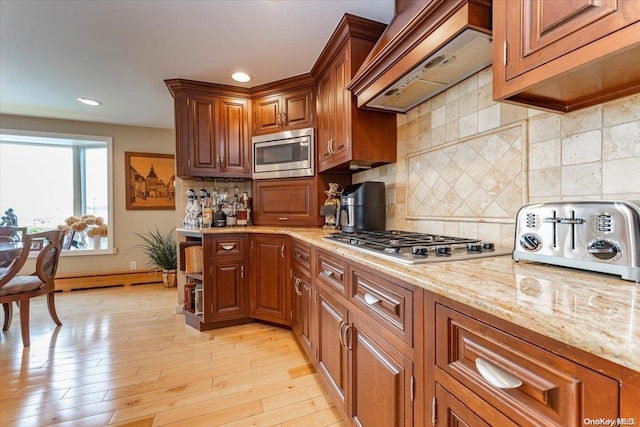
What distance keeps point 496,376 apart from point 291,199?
2322 millimetres

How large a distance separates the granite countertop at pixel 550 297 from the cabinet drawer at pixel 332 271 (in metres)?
0.35

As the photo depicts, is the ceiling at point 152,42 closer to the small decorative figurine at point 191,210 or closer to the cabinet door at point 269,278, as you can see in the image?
the small decorative figurine at point 191,210

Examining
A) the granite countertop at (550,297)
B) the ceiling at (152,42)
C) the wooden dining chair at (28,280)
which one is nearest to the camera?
the granite countertop at (550,297)

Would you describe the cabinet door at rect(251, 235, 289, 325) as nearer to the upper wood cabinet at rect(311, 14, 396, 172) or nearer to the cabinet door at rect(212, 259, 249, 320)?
the cabinet door at rect(212, 259, 249, 320)

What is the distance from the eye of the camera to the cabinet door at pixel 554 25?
63cm

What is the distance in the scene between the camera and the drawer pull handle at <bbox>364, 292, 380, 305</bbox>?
3.30 ft

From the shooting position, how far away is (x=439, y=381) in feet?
2.37

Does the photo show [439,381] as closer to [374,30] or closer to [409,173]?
[409,173]

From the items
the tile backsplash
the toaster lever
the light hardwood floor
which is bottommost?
the light hardwood floor

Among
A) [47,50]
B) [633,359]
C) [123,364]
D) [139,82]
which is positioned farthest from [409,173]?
[47,50]

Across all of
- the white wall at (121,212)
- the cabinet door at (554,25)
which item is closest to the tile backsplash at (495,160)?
the cabinet door at (554,25)

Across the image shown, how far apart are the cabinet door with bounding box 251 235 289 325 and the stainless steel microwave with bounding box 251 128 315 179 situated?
0.67 metres

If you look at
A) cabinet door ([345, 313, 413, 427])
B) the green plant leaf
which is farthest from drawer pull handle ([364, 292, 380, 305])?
the green plant leaf

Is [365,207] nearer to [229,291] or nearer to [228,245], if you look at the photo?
[228,245]
